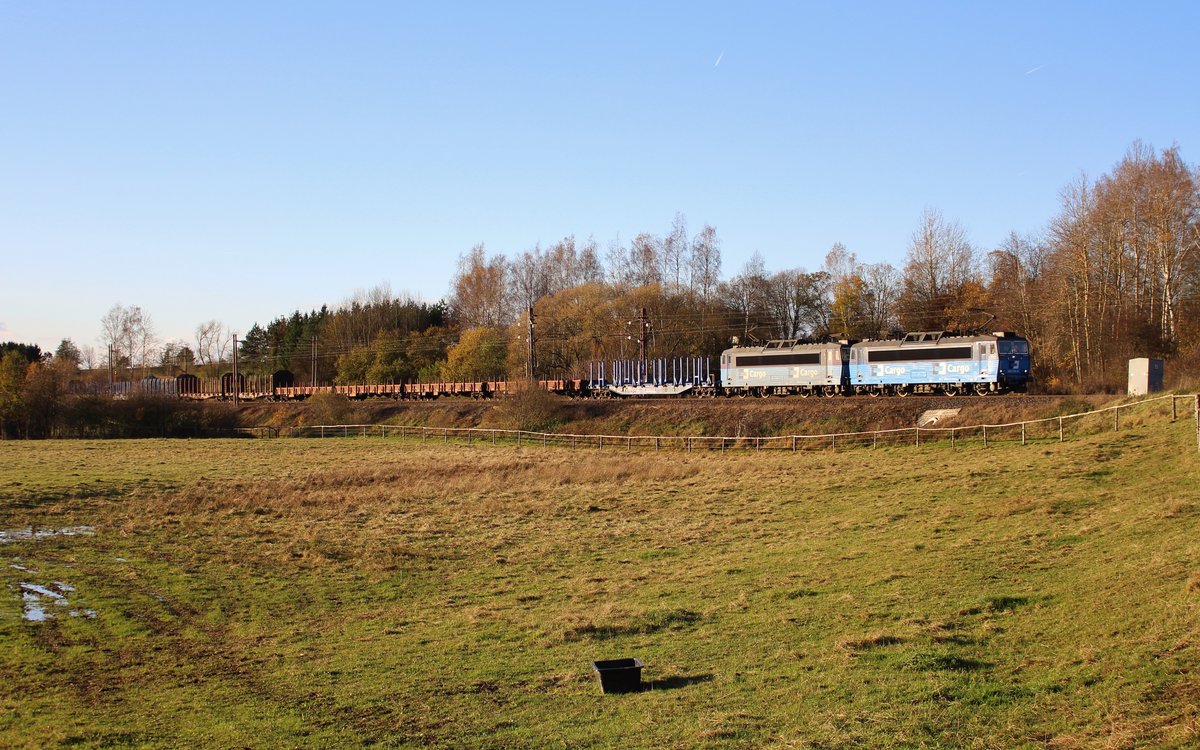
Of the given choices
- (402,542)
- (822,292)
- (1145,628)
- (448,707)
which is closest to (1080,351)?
(822,292)

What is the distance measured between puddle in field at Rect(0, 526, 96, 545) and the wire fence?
2802 centimetres

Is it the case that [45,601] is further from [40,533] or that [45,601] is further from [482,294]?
[482,294]

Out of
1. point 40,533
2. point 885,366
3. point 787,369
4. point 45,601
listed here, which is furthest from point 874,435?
point 45,601

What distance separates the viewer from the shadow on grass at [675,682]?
11570 millimetres

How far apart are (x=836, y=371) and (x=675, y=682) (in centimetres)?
4950

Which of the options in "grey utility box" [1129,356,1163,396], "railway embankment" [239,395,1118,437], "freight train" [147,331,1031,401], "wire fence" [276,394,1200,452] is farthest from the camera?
"freight train" [147,331,1031,401]

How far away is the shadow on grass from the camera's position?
1157 cm

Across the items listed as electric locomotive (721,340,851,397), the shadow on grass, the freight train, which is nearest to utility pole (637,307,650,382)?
the freight train

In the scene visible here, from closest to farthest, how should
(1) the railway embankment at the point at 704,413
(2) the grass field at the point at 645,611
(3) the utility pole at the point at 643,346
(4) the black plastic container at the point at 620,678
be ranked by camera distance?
(2) the grass field at the point at 645,611 → (4) the black plastic container at the point at 620,678 → (1) the railway embankment at the point at 704,413 → (3) the utility pole at the point at 643,346

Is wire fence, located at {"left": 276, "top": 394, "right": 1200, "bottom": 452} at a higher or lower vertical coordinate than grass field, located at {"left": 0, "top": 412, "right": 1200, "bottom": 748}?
higher

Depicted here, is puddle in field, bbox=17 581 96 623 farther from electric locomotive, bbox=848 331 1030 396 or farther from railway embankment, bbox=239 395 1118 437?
electric locomotive, bbox=848 331 1030 396

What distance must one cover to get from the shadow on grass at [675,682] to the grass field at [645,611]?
0.05 metres

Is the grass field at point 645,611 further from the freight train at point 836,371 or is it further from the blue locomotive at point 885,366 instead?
the freight train at point 836,371

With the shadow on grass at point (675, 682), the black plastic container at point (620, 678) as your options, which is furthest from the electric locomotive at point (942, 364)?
the black plastic container at point (620, 678)
